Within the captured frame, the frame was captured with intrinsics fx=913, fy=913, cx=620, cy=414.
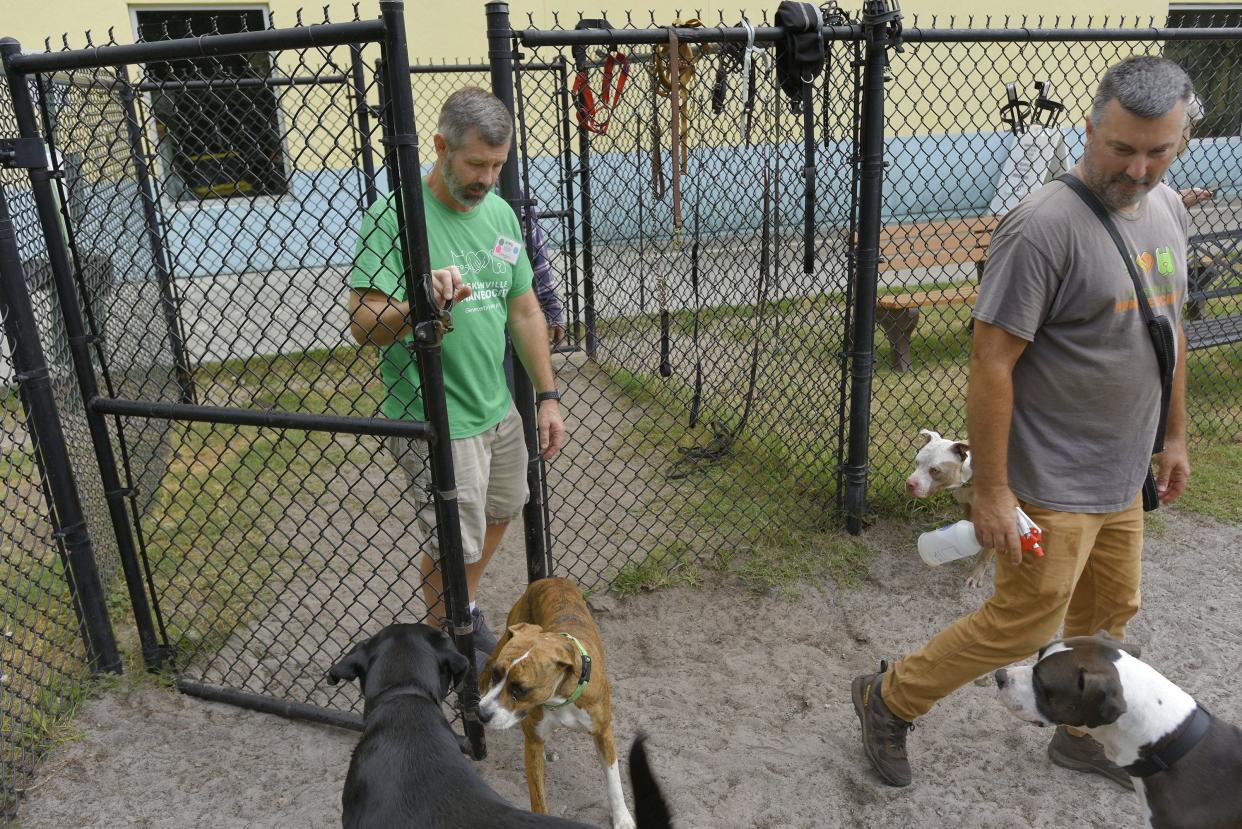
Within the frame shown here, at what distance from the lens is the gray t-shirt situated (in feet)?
7.64

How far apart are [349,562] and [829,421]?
7.91 ft

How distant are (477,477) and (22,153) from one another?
1.68 m

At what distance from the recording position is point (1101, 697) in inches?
87.2

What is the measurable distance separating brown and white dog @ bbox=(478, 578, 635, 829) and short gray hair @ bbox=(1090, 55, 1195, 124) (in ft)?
6.53

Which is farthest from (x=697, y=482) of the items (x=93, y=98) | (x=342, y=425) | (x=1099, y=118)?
(x=93, y=98)

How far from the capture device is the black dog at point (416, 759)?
6.50 ft

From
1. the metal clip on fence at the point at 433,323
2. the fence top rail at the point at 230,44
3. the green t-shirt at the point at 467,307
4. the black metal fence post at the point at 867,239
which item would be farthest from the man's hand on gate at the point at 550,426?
the black metal fence post at the point at 867,239

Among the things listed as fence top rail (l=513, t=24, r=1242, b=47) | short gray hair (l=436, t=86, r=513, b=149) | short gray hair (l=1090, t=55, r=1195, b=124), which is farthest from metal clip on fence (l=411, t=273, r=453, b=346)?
short gray hair (l=1090, t=55, r=1195, b=124)

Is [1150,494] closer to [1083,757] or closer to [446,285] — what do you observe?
[1083,757]

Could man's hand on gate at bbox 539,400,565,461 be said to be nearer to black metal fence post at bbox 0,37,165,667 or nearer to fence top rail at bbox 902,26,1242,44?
black metal fence post at bbox 0,37,165,667

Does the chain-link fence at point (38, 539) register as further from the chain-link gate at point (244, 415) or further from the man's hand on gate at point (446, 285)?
the man's hand on gate at point (446, 285)

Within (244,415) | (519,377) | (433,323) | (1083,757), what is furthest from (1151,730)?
(244,415)

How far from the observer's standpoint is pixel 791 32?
3535 mm

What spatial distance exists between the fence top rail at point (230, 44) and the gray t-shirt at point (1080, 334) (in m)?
1.70
